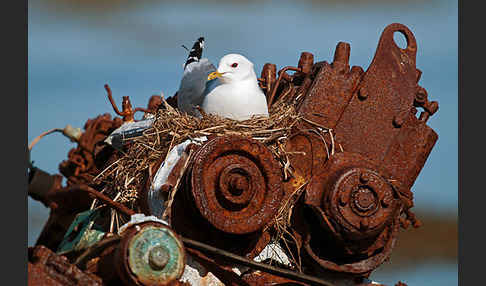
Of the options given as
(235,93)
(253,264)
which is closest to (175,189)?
(253,264)

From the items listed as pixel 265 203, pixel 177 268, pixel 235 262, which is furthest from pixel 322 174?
pixel 177 268

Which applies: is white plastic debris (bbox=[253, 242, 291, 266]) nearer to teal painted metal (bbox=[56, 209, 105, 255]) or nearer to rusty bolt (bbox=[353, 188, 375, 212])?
rusty bolt (bbox=[353, 188, 375, 212])

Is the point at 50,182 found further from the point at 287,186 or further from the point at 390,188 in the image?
the point at 390,188

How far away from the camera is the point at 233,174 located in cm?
416

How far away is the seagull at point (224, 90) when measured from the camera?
4.80 metres

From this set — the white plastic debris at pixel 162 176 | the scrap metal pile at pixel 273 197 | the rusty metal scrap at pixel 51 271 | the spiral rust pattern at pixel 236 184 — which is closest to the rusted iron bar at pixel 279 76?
the scrap metal pile at pixel 273 197

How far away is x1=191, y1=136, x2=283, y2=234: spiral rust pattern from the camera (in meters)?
4.10

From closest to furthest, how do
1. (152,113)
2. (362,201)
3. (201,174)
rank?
(201,174) < (362,201) < (152,113)

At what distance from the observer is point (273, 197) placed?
4234 millimetres

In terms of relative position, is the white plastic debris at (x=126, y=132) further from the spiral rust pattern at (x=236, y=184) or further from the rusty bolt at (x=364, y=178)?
the rusty bolt at (x=364, y=178)

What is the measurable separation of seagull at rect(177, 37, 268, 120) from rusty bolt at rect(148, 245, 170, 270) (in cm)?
138

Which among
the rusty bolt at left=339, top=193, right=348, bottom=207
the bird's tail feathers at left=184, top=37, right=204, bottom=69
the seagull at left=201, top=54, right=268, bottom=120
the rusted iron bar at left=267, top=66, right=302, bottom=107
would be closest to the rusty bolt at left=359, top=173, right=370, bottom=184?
the rusty bolt at left=339, top=193, right=348, bottom=207

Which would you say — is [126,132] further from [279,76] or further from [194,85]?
[279,76]

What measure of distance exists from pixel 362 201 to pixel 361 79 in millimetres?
920
